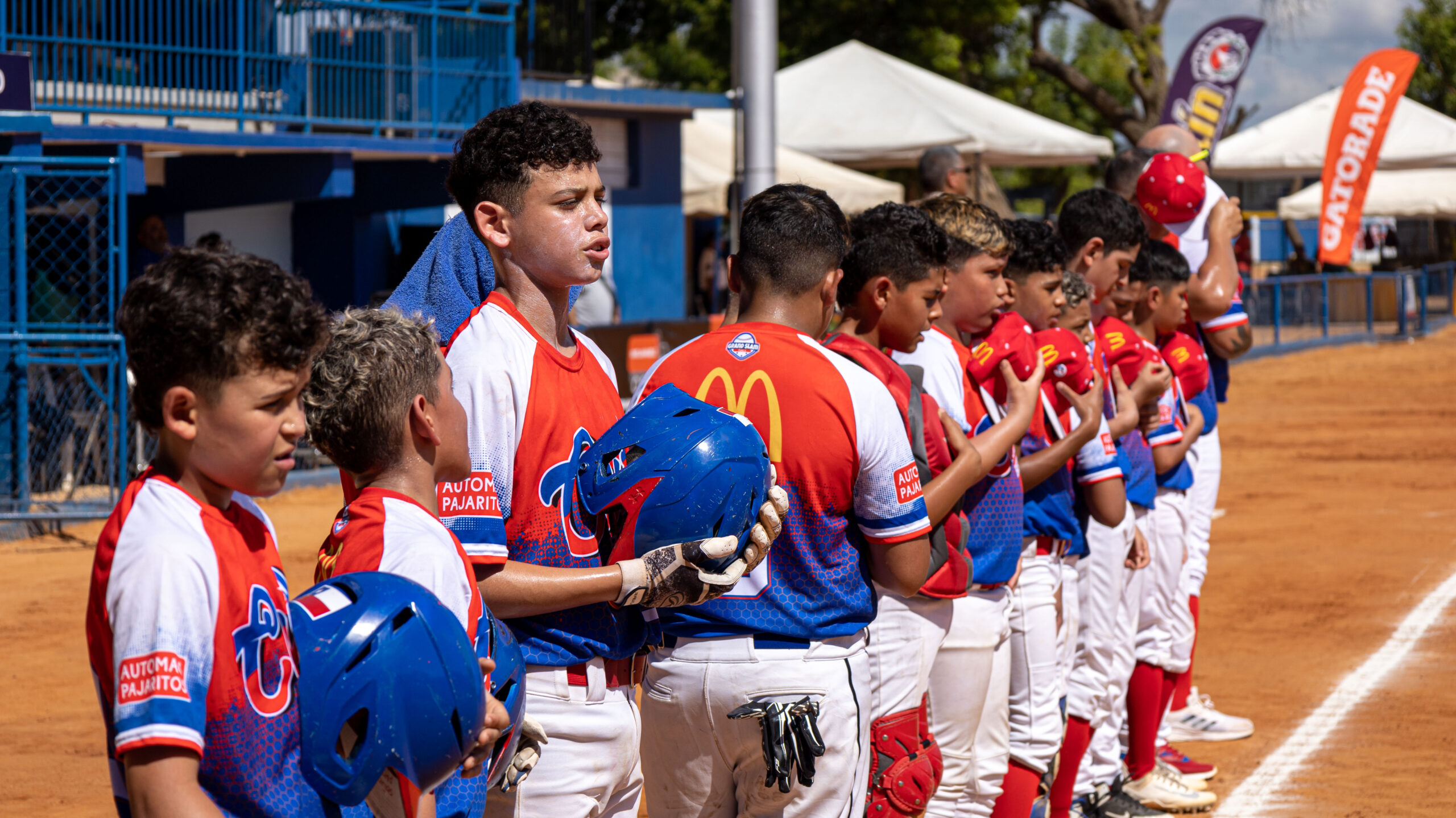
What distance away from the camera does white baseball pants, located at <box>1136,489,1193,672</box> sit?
6.48m

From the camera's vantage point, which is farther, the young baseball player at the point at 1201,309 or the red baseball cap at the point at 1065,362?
the young baseball player at the point at 1201,309

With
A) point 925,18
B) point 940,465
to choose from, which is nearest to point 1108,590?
point 940,465

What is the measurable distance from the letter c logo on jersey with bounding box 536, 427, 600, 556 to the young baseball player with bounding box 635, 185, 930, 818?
48cm

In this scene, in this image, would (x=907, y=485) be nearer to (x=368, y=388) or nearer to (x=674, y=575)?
(x=674, y=575)

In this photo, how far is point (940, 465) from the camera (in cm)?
412

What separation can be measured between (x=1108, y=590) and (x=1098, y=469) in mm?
703

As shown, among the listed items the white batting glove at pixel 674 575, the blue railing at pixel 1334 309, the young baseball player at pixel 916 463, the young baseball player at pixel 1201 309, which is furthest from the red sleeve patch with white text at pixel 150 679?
the blue railing at pixel 1334 309

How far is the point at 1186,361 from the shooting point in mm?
6660

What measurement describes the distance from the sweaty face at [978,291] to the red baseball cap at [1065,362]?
1.11 ft

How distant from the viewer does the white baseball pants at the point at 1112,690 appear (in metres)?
5.74

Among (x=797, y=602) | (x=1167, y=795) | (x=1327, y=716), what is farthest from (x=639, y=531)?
(x=1327, y=716)

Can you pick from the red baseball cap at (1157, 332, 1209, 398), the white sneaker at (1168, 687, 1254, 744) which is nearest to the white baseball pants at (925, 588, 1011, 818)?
the red baseball cap at (1157, 332, 1209, 398)

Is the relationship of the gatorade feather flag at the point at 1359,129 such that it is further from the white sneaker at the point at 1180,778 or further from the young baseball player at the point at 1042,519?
the young baseball player at the point at 1042,519

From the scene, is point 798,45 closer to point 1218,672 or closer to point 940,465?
point 1218,672
